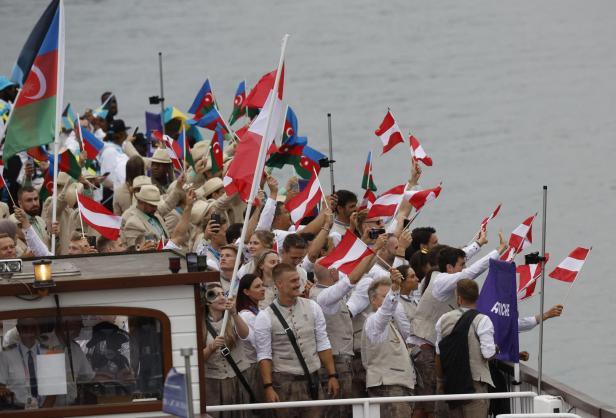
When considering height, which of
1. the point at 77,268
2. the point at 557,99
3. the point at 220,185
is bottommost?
the point at 77,268

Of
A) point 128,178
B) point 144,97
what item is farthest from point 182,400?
point 144,97

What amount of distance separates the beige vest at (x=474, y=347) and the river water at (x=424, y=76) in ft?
73.0

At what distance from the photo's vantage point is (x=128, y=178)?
15.6m

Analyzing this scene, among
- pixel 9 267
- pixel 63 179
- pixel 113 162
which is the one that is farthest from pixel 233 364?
pixel 113 162

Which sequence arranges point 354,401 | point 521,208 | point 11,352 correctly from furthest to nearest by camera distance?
point 521,208 < point 354,401 < point 11,352

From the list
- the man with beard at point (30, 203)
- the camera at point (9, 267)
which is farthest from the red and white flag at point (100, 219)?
the camera at point (9, 267)

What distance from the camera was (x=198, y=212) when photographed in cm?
1473

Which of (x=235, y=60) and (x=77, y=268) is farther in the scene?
(x=235, y=60)

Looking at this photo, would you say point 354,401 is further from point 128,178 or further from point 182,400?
point 128,178

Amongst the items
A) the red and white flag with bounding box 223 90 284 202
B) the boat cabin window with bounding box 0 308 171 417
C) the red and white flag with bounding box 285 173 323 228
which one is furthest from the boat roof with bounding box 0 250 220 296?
the red and white flag with bounding box 285 173 323 228

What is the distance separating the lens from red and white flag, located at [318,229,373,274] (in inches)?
482

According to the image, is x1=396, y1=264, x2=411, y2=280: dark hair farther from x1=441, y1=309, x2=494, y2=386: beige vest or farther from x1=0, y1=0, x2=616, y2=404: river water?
x1=0, y1=0, x2=616, y2=404: river water

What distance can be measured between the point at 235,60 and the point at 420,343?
100 ft

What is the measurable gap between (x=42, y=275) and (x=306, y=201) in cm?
598
